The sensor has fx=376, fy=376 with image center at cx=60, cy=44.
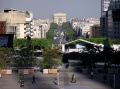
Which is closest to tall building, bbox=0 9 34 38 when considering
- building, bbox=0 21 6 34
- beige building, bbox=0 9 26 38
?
beige building, bbox=0 9 26 38

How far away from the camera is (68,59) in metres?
56.3

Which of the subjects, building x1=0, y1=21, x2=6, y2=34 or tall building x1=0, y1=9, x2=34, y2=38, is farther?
tall building x1=0, y1=9, x2=34, y2=38

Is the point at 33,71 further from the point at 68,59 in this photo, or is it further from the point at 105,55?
the point at 68,59

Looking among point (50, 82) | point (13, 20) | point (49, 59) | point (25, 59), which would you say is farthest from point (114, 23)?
point (50, 82)

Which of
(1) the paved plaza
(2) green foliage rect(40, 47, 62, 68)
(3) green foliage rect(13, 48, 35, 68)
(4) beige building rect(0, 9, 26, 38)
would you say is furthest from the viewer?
(4) beige building rect(0, 9, 26, 38)

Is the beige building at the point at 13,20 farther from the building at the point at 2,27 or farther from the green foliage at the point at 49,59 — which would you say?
the green foliage at the point at 49,59

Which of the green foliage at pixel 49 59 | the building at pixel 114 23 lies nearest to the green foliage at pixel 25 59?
the green foliage at pixel 49 59

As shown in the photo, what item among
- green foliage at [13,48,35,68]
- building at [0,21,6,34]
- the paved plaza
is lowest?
the paved plaza

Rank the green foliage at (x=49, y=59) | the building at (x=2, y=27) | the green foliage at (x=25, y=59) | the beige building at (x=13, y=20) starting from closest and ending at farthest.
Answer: the green foliage at (x=49, y=59) < the green foliage at (x=25, y=59) < the building at (x=2, y=27) < the beige building at (x=13, y=20)

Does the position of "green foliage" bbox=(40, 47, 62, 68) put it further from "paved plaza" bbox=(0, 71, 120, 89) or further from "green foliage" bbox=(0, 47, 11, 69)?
"green foliage" bbox=(0, 47, 11, 69)

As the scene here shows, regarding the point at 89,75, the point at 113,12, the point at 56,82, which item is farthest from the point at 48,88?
the point at 113,12

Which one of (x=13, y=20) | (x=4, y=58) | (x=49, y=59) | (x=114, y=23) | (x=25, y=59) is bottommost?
(x=25, y=59)

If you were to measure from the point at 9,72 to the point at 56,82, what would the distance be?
9467 mm

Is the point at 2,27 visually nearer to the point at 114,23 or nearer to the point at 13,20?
the point at 13,20
